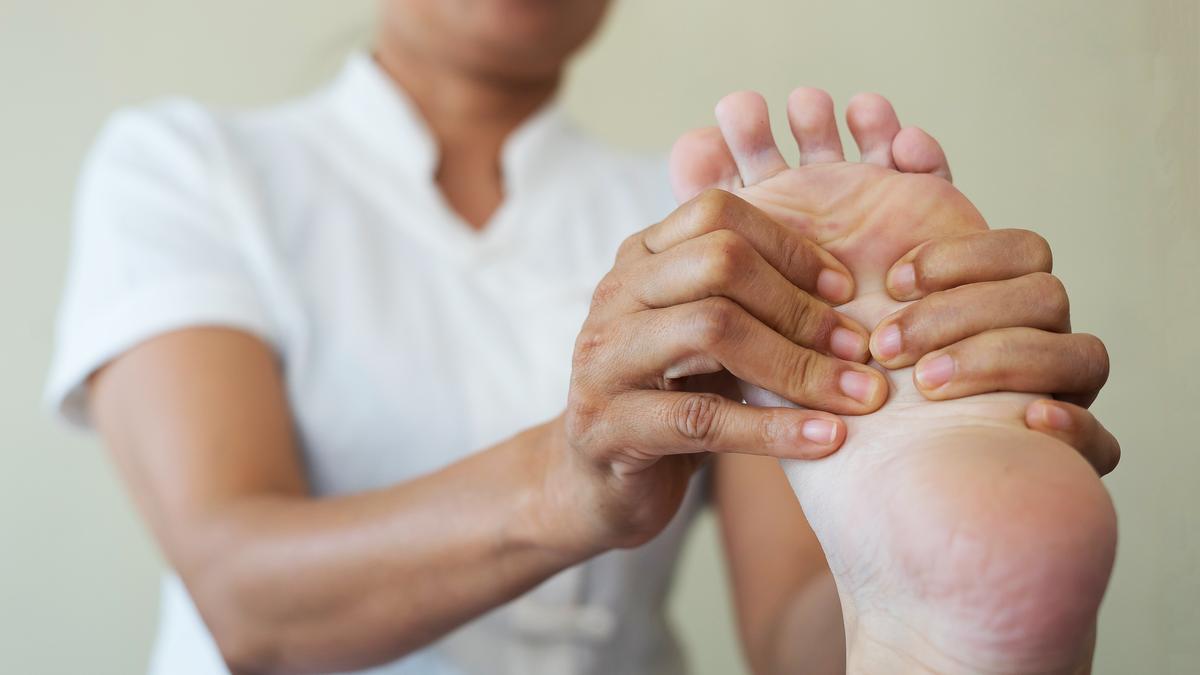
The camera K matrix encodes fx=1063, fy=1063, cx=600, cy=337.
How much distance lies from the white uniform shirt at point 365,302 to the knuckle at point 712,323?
11.9 inches

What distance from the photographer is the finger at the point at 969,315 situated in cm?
33

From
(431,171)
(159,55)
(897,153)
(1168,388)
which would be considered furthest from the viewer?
(159,55)

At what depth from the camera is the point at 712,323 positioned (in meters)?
0.32

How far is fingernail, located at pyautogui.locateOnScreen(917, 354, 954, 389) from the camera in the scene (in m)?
0.32

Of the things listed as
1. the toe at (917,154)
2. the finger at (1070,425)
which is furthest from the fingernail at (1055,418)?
the toe at (917,154)

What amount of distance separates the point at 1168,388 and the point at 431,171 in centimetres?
45

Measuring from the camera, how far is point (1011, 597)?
0.28 m

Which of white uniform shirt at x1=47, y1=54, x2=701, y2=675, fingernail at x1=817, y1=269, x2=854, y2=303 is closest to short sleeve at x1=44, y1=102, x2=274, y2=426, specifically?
white uniform shirt at x1=47, y1=54, x2=701, y2=675

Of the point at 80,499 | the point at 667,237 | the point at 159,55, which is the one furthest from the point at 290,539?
the point at 159,55

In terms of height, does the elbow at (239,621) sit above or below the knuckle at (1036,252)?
below

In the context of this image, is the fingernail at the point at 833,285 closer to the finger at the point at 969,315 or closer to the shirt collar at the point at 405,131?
the finger at the point at 969,315

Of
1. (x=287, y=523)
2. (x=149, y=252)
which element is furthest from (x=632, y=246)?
(x=149, y=252)

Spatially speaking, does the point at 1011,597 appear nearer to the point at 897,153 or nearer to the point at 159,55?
the point at 897,153

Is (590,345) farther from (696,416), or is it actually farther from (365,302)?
(365,302)
